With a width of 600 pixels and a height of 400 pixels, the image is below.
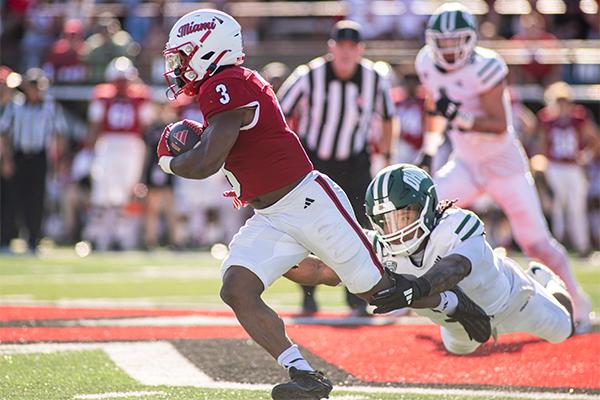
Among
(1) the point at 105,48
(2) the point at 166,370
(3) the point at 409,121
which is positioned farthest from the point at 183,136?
(1) the point at 105,48

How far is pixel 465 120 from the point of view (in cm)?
665

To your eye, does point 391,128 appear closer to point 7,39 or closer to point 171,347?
point 171,347

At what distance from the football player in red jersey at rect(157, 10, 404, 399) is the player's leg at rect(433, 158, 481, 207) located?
2.30 meters

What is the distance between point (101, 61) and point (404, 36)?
3753 mm

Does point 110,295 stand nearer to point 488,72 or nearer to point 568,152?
point 488,72

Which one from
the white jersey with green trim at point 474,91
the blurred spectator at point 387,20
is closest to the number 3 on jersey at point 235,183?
the white jersey with green trim at point 474,91

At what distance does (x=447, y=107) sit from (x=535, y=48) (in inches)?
283

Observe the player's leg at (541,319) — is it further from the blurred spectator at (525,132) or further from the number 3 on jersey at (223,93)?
the blurred spectator at (525,132)

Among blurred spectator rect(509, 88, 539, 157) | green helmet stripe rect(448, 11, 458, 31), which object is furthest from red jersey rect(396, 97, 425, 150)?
green helmet stripe rect(448, 11, 458, 31)

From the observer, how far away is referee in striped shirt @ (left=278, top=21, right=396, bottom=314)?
7.26 m

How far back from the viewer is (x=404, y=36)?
47.2 ft

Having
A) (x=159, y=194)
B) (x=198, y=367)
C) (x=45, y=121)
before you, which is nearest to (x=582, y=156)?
(x=159, y=194)

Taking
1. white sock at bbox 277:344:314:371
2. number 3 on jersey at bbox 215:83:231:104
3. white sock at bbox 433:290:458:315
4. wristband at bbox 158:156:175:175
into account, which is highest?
number 3 on jersey at bbox 215:83:231:104

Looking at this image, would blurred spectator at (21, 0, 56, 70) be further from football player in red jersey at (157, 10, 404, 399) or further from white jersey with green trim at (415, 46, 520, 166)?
football player in red jersey at (157, 10, 404, 399)
